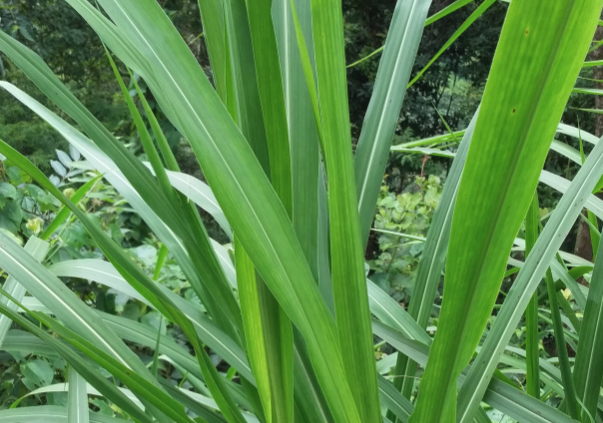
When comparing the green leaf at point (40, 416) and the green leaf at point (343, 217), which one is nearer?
the green leaf at point (343, 217)

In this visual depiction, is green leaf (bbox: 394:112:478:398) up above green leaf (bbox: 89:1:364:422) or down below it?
below

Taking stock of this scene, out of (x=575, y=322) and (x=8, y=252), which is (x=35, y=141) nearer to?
(x=8, y=252)

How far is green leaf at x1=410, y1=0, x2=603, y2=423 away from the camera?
11 centimetres

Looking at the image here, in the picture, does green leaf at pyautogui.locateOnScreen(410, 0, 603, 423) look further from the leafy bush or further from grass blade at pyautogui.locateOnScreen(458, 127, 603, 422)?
the leafy bush

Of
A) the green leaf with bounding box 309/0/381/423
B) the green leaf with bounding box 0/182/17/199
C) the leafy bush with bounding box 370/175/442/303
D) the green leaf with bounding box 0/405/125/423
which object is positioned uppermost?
the green leaf with bounding box 309/0/381/423

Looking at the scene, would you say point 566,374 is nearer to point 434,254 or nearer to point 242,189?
point 434,254

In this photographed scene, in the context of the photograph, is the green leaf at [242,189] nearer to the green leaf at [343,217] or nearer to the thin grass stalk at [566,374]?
the green leaf at [343,217]

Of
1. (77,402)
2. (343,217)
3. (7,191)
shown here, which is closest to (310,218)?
(343,217)

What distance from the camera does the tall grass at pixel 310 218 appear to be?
123 mm

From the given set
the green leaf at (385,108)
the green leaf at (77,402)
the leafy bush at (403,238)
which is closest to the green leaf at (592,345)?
the green leaf at (385,108)

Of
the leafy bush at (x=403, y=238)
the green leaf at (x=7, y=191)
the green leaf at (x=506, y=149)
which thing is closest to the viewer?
the green leaf at (x=506, y=149)

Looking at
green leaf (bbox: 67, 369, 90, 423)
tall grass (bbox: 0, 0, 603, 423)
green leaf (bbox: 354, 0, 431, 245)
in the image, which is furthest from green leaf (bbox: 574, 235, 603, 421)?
green leaf (bbox: 67, 369, 90, 423)

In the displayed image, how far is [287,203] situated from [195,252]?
0.09 metres

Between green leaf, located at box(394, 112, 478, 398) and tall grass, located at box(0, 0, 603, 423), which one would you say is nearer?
tall grass, located at box(0, 0, 603, 423)
